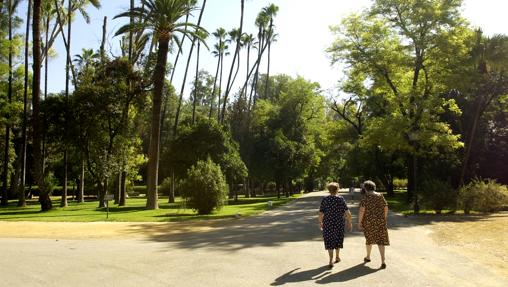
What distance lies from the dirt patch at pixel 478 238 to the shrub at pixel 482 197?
289cm

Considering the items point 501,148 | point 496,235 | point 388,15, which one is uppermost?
point 388,15

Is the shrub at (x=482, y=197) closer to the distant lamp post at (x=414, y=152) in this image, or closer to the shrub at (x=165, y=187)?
the distant lamp post at (x=414, y=152)

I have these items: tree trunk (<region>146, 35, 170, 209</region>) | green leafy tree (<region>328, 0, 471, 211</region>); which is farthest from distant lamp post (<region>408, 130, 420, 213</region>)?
tree trunk (<region>146, 35, 170, 209</region>)

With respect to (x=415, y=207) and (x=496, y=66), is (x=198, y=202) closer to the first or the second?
(x=415, y=207)

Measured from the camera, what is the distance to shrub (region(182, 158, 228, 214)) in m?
24.9

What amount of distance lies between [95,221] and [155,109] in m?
9.44

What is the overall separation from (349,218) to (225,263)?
2780 millimetres

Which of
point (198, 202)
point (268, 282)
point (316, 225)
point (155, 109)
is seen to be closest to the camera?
point (268, 282)

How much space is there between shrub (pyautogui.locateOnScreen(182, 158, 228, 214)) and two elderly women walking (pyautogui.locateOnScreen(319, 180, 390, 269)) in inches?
605

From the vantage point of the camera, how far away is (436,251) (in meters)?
12.3

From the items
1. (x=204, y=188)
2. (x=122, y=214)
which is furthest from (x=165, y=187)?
(x=204, y=188)

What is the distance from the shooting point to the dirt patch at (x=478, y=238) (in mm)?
11102

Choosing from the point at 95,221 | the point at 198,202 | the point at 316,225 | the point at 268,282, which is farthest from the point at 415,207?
the point at 268,282

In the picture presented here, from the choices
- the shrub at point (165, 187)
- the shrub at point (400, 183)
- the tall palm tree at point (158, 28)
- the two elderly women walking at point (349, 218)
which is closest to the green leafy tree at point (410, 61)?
the tall palm tree at point (158, 28)
